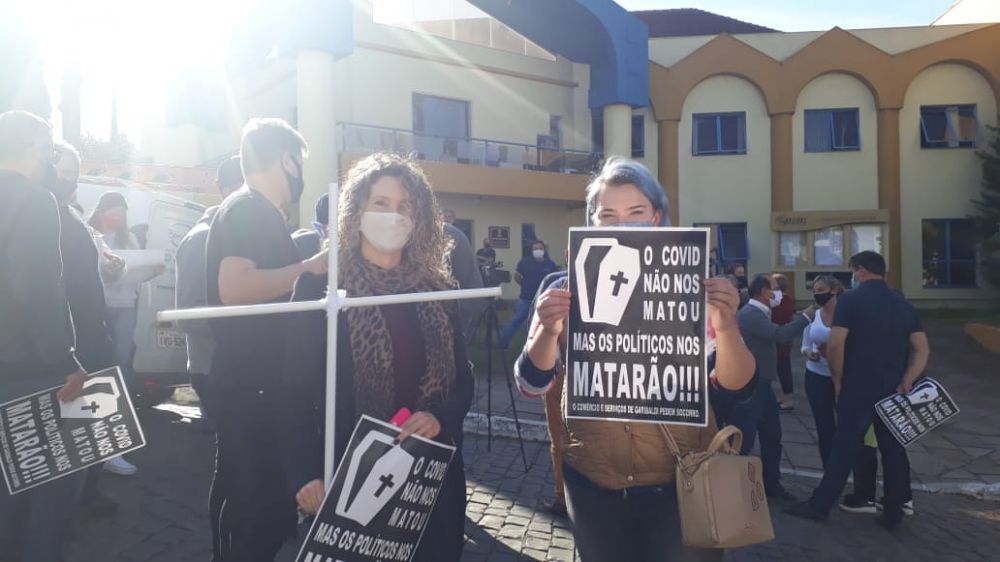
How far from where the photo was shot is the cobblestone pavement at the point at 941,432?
265 inches

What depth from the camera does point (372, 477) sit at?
7.33 feet

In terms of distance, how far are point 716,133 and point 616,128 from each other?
412 cm

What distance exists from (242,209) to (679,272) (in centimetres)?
172

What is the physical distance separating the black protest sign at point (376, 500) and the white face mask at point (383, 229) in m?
0.62

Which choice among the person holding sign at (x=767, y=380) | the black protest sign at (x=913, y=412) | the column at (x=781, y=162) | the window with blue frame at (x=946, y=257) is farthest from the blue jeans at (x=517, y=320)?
the window with blue frame at (x=946, y=257)

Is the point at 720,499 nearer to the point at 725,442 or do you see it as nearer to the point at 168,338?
the point at 725,442

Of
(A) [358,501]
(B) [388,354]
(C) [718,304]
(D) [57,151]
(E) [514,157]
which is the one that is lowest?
(A) [358,501]

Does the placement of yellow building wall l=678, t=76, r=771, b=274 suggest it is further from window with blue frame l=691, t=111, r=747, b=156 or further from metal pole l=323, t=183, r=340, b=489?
metal pole l=323, t=183, r=340, b=489

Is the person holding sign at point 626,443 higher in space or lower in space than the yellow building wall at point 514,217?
lower

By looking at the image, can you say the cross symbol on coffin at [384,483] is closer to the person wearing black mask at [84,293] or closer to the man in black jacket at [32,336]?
the man in black jacket at [32,336]

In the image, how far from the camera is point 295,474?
2.29 m

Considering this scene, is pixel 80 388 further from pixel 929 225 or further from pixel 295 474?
pixel 929 225

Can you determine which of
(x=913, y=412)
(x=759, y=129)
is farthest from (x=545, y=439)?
(x=759, y=129)

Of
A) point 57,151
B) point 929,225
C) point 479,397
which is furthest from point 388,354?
point 929,225
